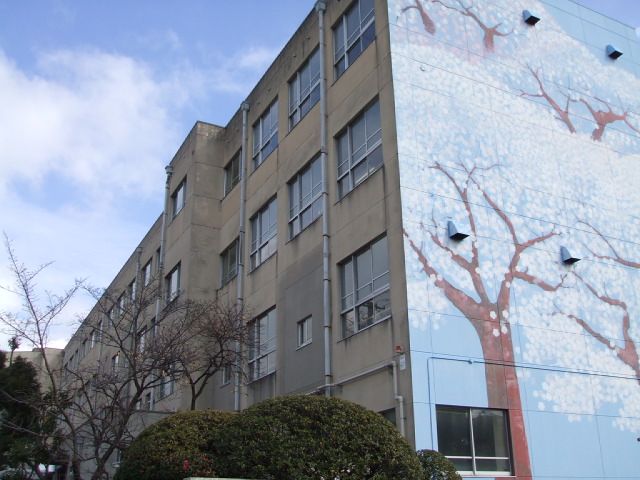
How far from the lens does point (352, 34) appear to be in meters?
20.2

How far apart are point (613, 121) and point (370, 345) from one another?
10823 millimetres

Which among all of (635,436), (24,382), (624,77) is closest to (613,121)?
(624,77)

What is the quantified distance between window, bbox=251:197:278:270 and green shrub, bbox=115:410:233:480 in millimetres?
11182

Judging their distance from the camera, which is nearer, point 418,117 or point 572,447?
point 572,447

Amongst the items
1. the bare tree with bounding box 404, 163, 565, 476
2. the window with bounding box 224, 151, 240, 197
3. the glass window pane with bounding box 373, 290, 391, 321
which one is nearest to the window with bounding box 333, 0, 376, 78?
the bare tree with bounding box 404, 163, 565, 476

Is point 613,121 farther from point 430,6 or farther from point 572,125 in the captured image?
point 430,6

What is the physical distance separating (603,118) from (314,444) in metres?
15.2

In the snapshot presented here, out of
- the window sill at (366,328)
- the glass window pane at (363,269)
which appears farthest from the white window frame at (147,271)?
the window sill at (366,328)

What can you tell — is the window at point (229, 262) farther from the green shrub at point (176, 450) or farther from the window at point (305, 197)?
the green shrub at point (176, 450)

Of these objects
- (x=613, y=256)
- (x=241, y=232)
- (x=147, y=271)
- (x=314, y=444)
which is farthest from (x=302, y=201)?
(x=147, y=271)

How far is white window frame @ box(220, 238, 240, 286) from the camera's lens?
2627 centimetres

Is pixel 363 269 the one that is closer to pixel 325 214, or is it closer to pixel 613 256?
pixel 325 214

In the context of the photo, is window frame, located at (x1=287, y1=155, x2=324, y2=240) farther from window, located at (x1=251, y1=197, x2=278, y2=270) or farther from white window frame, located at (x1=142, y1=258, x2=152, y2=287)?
white window frame, located at (x1=142, y1=258, x2=152, y2=287)

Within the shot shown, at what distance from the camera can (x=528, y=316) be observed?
55.5 feet
